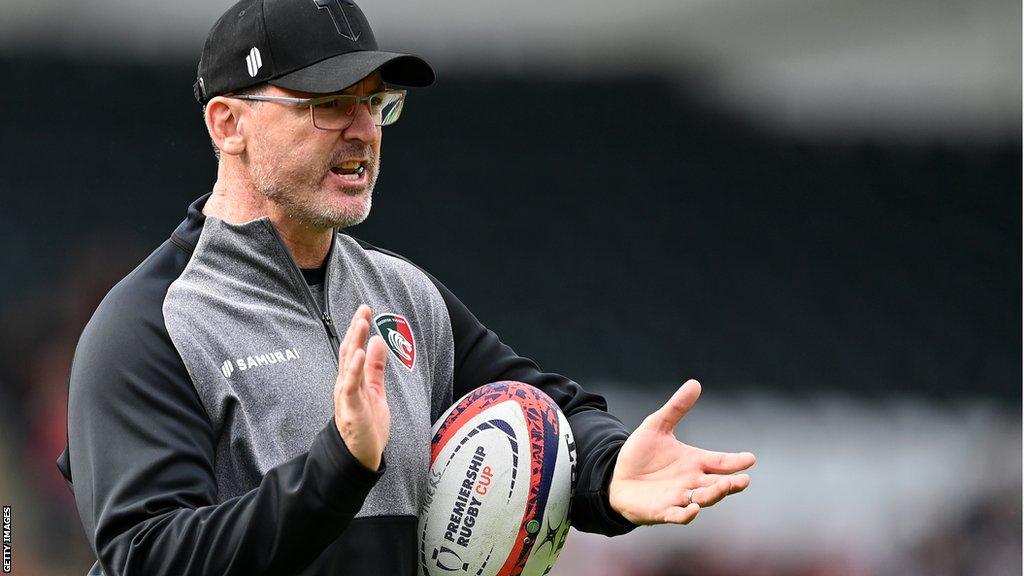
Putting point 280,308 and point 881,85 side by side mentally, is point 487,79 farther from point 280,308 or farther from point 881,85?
point 280,308

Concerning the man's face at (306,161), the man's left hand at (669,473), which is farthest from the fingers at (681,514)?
the man's face at (306,161)

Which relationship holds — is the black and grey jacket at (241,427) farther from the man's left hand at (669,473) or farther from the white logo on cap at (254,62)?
the white logo on cap at (254,62)

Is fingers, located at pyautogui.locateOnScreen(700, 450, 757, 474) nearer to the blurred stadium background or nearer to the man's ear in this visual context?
the man's ear

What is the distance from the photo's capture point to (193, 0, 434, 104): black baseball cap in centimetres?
236

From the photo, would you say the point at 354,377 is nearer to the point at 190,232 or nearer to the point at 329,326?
the point at 329,326

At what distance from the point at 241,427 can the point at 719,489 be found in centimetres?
75

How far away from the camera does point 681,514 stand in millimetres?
2195

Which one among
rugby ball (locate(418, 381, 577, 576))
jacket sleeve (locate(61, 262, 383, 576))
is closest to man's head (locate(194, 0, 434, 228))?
jacket sleeve (locate(61, 262, 383, 576))

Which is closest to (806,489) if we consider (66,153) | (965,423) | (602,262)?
(965,423)

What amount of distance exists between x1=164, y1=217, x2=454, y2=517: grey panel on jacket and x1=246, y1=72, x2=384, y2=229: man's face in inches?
2.9

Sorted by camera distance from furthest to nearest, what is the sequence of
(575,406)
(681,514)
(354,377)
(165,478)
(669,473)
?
(575,406) < (669,473) < (681,514) < (165,478) < (354,377)

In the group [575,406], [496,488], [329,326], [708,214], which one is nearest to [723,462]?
[496,488]

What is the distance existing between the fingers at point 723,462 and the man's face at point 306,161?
0.70 metres

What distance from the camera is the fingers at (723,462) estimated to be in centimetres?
222
